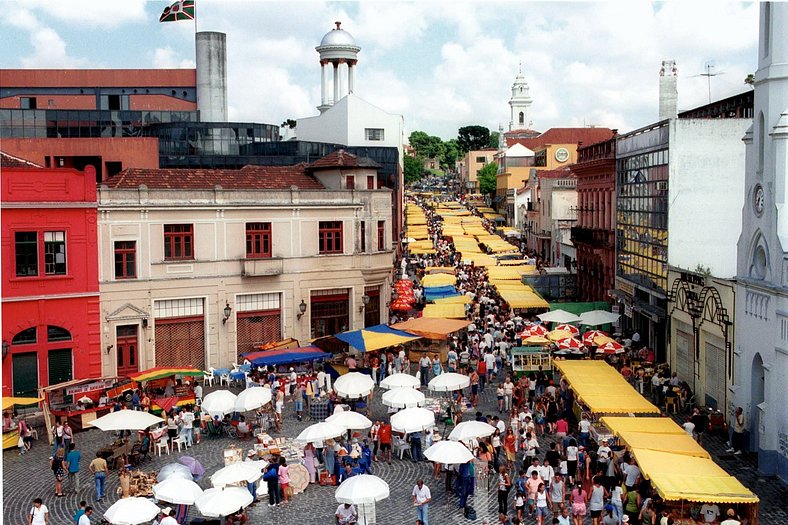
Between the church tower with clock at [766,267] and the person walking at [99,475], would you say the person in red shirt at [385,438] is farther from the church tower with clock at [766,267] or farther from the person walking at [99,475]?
the church tower with clock at [766,267]

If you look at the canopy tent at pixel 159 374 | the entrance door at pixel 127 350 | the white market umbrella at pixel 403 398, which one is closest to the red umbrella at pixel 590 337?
the white market umbrella at pixel 403 398

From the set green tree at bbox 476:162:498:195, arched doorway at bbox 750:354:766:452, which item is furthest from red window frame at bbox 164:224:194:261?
green tree at bbox 476:162:498:195

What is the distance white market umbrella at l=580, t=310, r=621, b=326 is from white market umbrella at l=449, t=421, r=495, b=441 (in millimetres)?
16443

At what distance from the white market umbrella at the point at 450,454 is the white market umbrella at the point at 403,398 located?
479 centimetres

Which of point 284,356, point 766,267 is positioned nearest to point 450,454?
point 766,267

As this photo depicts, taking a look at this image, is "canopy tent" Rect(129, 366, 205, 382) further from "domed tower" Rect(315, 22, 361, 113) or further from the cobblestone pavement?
"domed tower" Rect(315, 22, 361, 113)

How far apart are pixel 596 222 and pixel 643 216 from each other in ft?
35.8

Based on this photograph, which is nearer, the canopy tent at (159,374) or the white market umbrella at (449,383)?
the white market umbrella at (449,383)

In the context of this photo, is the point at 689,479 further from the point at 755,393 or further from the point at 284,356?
the point at 284,356

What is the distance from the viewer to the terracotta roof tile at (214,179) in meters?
38.4

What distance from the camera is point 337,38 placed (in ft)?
250

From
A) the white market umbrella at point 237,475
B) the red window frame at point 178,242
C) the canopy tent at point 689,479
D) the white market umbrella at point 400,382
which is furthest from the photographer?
the red window frame at point 178,242

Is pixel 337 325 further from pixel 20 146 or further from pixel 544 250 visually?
pixel 544 250

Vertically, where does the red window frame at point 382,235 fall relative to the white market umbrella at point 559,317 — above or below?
above
